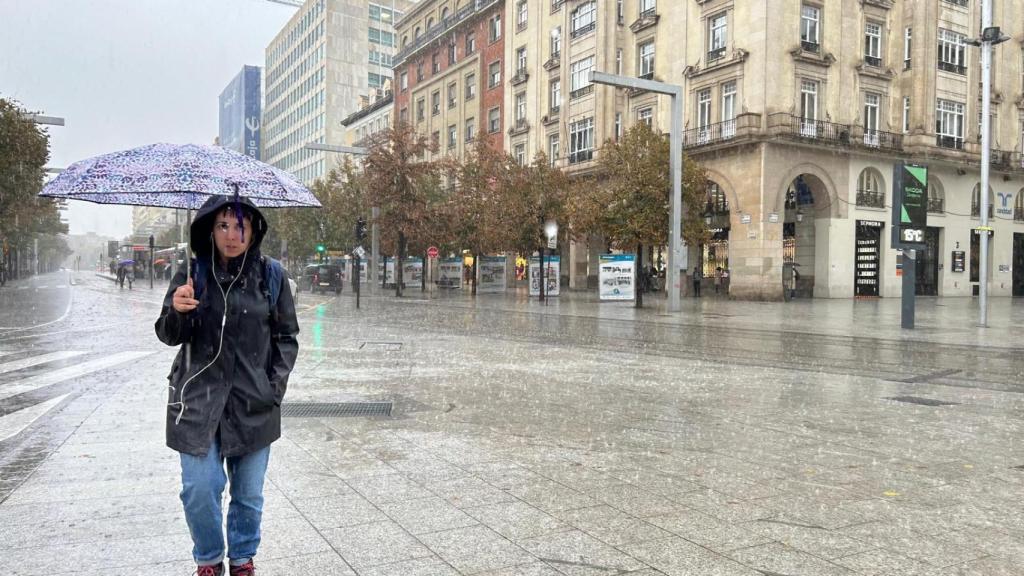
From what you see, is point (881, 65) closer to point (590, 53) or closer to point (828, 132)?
point (828, 132)

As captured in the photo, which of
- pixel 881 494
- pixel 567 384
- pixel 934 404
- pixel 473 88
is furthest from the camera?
pixel 473 88

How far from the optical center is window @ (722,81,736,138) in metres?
34.1

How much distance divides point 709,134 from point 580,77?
38.3 ft

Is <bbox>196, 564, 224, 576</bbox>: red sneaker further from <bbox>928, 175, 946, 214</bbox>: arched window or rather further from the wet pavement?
<bbox>928, 175, 946, 214</bbox>: arched window

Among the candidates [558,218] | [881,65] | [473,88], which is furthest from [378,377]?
[473,88]

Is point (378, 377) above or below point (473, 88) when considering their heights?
below

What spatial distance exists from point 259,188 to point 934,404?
7523 mm

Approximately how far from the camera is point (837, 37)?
114 feet

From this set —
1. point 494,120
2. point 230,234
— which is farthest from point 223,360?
point 494,120

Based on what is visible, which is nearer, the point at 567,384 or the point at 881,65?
the point at 567,384

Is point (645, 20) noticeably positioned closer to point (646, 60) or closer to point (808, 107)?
point (646, 60)

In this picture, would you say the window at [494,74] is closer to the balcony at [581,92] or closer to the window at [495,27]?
the window at [495,27]

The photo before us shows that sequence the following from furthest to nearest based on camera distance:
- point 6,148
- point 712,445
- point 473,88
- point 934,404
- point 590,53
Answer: point 473,88, point 590,53, point 6,148, point 934,404, point 712,445

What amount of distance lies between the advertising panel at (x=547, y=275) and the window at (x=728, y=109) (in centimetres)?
977
